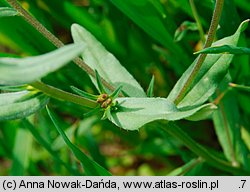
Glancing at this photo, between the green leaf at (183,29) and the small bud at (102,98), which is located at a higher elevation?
the green leaf at (183,29)

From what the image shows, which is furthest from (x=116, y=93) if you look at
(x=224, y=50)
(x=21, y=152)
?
(x=21, y=152)

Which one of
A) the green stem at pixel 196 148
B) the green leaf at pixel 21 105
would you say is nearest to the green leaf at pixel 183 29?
the green stem at pixel 196 148

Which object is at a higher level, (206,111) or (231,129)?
(206,111)

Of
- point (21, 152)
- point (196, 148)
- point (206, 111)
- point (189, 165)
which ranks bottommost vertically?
point (21, 152)

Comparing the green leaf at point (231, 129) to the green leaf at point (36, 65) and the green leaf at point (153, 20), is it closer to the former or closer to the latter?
the green leaf at point (153, 20)

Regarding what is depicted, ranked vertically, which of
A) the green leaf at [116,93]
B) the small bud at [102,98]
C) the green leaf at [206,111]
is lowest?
the green leaf at [206,111]

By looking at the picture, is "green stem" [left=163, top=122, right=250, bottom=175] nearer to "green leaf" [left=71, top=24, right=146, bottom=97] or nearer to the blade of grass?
"green leaf" [left=71, top=24, right=146, bottom=97]

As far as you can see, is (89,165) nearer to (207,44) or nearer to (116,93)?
(116,93)
